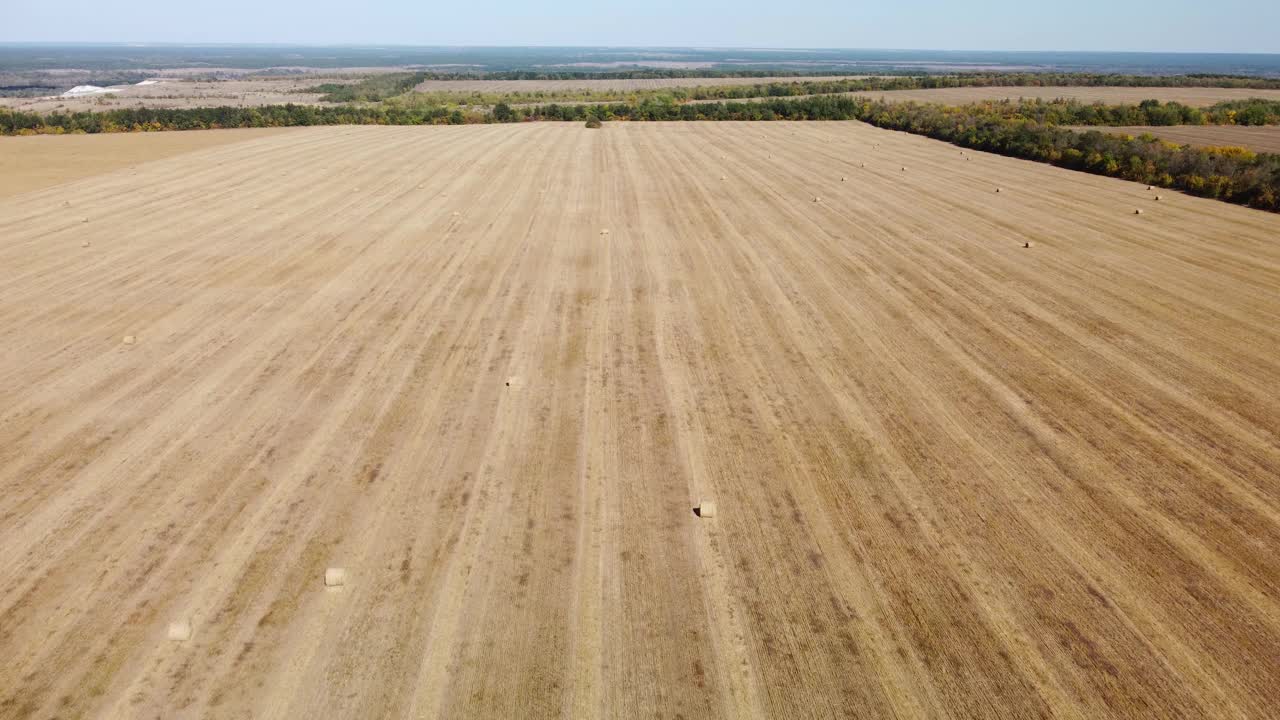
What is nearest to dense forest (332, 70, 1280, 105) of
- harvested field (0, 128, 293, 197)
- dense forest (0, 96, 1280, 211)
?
dense forest (0, 96, 1280, 211)

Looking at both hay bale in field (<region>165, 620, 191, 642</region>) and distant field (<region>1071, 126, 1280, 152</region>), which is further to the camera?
distant field (<region>1071, 126, 1280, 152</region>)

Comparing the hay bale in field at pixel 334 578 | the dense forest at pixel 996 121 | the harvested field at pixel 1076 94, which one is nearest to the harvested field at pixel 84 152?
the dense forest at pixel 996 121

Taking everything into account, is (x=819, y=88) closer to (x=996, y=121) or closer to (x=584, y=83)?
(x=996, y=121)

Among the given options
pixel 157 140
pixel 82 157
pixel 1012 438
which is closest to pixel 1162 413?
pixel 1012 438

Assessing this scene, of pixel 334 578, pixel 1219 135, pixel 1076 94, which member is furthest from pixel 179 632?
pixel 1076 94

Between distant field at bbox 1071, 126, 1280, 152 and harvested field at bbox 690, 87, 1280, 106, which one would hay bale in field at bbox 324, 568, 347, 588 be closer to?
distant field at bbox 1071, 126, 1280, 152
